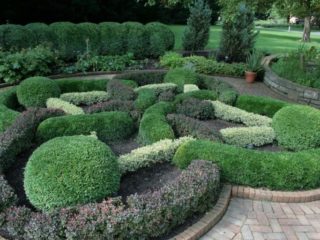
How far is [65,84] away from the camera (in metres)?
7.82

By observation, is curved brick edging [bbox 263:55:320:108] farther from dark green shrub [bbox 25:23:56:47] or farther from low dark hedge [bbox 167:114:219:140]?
dark green shrub [bbox 25:23:56:47]

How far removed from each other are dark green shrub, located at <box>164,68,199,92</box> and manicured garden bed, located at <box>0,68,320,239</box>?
3.07ft

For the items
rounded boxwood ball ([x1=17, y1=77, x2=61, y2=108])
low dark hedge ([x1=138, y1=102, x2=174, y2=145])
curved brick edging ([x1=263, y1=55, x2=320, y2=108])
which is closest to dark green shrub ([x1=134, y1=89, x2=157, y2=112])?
low dark hedge ([x1=138, y1=102, x2=174, y2=145])

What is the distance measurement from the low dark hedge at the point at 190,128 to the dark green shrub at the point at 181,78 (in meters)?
2.35

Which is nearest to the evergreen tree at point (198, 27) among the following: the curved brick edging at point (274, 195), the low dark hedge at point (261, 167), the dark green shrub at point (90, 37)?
the dark green shrub at point (90, 37)

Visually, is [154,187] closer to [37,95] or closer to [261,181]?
[261,181]

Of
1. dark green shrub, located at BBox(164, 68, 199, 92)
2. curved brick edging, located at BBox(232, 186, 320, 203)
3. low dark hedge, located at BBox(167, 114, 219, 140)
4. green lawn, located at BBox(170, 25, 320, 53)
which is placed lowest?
green lawn, located at BBox(170, 25, 320, 53)

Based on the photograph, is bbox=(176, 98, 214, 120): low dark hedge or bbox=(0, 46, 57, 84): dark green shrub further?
bbox=(0, 46, 57, 84): dark green shrub

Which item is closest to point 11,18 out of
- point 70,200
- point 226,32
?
point 226,32

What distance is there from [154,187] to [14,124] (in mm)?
2136

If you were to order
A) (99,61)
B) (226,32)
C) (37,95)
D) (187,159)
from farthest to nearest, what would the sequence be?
(226,32) → (99,61) → (37,95) → (187,159)

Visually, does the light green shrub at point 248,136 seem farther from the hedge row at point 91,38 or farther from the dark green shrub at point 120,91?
the hedge row at point 91,38

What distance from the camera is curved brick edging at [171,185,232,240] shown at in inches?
140

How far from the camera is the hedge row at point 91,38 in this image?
11.1 metres
